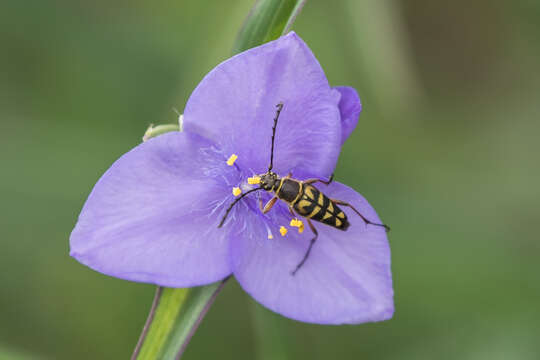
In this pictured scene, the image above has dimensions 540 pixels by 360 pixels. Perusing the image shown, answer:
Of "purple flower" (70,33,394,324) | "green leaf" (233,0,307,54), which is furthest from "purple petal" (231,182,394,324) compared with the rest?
"green leaf" (233,0,307,54)

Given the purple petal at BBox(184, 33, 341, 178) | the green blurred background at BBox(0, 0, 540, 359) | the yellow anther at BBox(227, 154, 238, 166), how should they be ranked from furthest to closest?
1. the green blurred background at BBox(0, 0, 540, 359)
2. the yellow anther at BBox(227, 154, 238, 166)
3. the purple petal at BBox(184, 33, 341, 178)

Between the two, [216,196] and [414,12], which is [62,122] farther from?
[414,12]

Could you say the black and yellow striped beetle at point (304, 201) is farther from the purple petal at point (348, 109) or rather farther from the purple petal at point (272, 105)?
the purple petal at point (348, 109)

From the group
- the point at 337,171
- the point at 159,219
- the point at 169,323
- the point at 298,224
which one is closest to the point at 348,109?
the point at 298,224

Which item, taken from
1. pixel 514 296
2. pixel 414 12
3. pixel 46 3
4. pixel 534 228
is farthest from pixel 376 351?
pixel 46 3

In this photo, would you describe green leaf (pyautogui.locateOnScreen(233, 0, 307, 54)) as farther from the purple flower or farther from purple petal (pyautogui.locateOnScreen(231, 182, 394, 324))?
purple petal (pyautogui.locateOnScreen(231, 182, 394, 324))

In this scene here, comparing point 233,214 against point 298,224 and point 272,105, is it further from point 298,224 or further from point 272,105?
point 272,105

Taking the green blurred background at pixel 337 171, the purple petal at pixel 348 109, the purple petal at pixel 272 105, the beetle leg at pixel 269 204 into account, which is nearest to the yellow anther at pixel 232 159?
the purple petal at pixel 272 105

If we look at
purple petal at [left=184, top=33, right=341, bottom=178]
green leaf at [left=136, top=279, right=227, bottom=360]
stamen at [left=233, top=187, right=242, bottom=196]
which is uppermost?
purple petal at [left=184, top=33, right=341, bottom=178]

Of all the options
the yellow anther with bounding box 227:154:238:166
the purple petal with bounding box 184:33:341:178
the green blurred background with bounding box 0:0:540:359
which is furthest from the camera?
the green blurred background with bounding box 0:0:540:359
